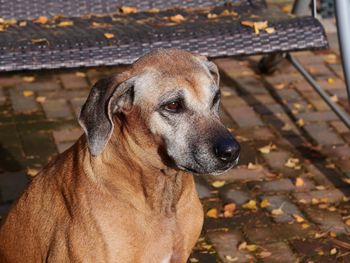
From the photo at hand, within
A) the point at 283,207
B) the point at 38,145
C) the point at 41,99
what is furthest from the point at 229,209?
the point at 41,99

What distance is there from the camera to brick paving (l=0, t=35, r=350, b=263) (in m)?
4.93

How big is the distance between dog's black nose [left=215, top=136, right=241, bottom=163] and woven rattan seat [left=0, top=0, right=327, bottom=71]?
1366 millimetres

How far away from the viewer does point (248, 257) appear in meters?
4.77

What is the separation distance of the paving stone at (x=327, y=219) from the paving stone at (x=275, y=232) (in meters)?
0.09

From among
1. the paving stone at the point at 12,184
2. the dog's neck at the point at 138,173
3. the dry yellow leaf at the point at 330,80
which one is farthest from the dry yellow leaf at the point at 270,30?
the dry yellow leaf at the point at 330,80

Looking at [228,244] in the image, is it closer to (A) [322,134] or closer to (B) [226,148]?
(B) [226,148]

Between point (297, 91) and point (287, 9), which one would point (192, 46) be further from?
point (287, 9)

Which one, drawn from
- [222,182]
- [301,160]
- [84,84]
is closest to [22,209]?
[222,182]

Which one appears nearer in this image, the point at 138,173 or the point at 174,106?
the point at 174,106

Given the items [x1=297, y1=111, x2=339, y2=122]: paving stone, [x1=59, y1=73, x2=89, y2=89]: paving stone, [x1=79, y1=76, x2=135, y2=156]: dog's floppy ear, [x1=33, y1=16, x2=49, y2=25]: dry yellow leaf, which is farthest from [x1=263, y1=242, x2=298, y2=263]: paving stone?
[x1=59, y1=73, x2=89, y2=89]: paving stone

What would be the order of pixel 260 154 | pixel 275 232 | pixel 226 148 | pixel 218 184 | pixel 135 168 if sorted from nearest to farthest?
pixel 226 148, pixel 135 168, pixel 275 232, pixel 218 184, pixel 260 154

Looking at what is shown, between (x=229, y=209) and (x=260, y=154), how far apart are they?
75 cm

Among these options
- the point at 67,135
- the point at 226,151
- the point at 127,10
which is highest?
the point at 226,151

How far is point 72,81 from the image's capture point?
22.4 feet
